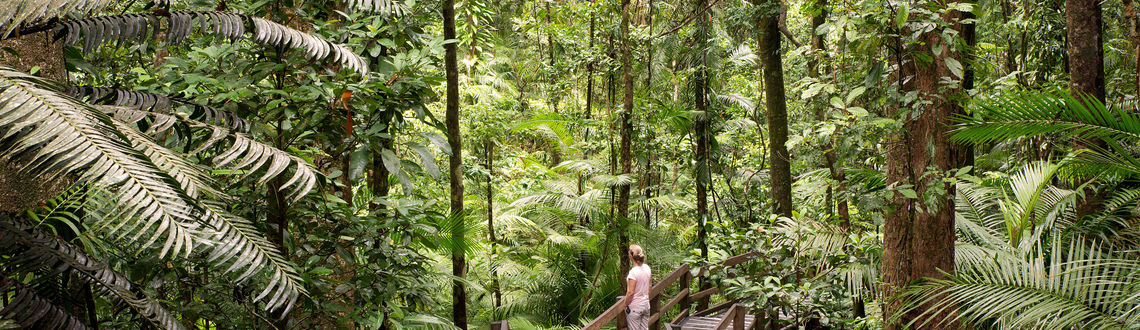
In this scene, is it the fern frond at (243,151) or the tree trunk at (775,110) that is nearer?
the fern frond at (243,151)

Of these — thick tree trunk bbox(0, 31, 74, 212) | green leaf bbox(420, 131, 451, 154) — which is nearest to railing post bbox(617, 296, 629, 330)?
green leaf bbox(420, 131, 451, 154)

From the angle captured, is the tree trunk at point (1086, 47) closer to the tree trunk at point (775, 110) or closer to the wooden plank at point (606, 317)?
the tree trunk at point (775, 110)

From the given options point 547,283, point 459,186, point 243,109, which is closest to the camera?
point 243,109

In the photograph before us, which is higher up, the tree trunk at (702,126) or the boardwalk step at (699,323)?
the tree trunk at (702,126)

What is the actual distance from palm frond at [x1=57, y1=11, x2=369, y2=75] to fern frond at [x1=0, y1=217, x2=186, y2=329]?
575 millimetres

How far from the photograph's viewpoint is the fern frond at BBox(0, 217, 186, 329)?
170 cm

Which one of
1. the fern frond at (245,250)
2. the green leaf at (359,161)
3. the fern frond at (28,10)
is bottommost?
the fern frond at (245,250)

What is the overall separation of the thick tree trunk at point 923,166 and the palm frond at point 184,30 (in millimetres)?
3029

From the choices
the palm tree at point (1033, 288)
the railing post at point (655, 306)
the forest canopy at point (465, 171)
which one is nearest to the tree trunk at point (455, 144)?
the forest canopy at point (465, 171)

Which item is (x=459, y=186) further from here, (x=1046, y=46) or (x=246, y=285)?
(x=1046, y=46)

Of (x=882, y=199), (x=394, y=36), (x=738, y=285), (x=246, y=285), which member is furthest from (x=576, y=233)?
(x=246, y=285)

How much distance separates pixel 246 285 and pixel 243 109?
27.7 inches

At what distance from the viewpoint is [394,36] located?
3098 millimetres

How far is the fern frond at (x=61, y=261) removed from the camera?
1.70 m
